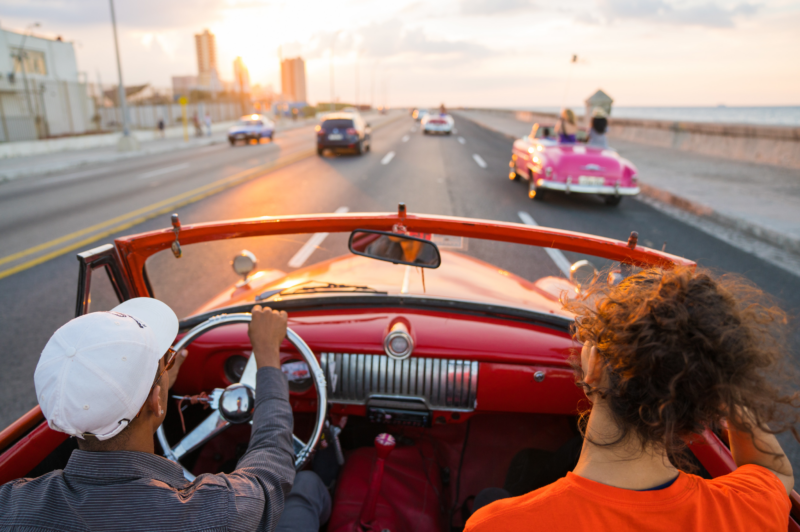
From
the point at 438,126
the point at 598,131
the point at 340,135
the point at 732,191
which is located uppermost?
the point at 598,131

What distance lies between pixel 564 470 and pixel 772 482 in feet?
3.94

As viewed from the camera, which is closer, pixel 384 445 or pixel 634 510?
pixel 634 510

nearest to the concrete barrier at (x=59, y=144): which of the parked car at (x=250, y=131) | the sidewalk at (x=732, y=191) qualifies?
the parked car at (x=250, y=131)

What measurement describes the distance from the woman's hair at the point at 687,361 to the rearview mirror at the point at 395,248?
1.14 meters

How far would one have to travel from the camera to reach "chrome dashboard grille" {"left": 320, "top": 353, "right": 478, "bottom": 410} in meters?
2.24

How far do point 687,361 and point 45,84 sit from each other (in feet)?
152

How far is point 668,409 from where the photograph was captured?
0.97 metres

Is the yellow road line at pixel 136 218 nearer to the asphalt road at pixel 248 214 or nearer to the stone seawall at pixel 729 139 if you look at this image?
the asphalt road at pixel 248 214

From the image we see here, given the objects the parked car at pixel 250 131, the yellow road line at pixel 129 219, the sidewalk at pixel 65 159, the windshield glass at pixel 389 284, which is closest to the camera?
the windshield glass at pixel 389 284

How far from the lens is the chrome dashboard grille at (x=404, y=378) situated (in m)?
2.24

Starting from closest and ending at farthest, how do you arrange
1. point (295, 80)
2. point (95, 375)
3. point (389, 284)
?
point (95, 375) < point (389, 284) < point (295, 80)

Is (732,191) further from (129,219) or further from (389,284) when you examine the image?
(129,219)

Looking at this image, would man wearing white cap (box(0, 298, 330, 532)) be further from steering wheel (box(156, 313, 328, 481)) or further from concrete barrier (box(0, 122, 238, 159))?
concrete barrier (box(0, 122, 238, 159))

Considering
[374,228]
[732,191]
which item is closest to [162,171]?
[374,228]
